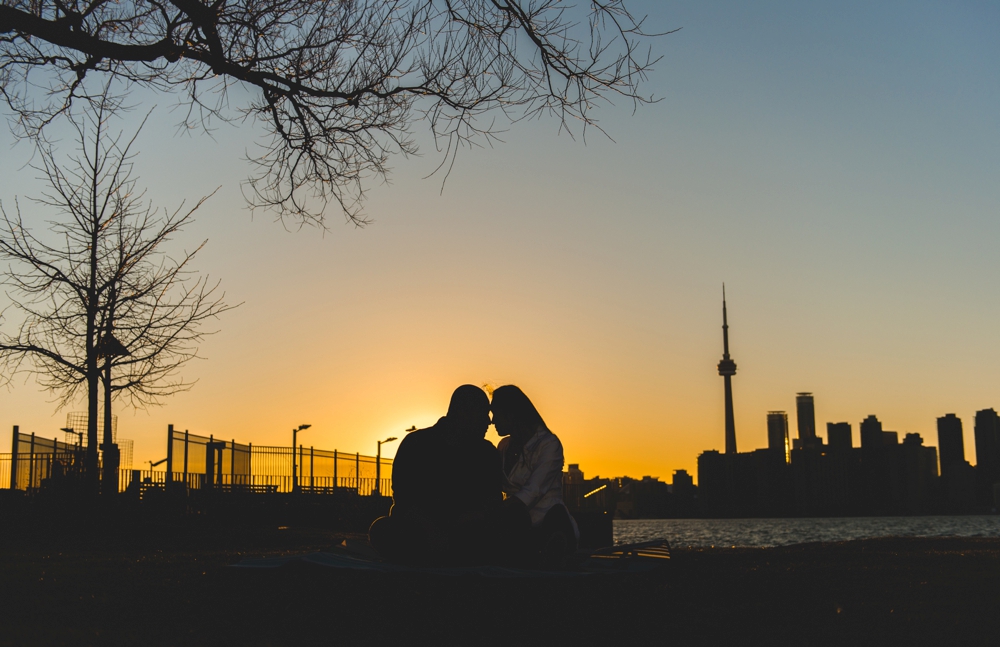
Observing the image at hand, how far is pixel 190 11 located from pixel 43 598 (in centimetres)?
605

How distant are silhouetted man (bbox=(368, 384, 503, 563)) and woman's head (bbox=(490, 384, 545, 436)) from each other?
454 millimetres

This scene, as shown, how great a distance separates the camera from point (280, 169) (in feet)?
37.5

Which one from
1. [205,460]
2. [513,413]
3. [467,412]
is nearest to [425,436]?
[467,412]

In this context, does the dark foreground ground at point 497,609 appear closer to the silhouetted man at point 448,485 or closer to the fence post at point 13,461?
the silhouetted man at point 448,485

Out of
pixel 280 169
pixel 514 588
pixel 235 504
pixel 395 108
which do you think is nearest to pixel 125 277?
pixel 235 504

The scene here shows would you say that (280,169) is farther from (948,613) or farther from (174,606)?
(948,613)

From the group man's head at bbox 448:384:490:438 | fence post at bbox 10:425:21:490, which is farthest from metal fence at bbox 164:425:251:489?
man's head at bbox 448:384:490:438

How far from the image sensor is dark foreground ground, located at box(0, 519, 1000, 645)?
4.41 meters

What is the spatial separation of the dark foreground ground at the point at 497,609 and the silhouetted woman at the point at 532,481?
2.34ft

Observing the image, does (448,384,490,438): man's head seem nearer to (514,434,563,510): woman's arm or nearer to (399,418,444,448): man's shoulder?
(399,418,444,448): man's shoulder

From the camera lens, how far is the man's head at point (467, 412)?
19.5 ft

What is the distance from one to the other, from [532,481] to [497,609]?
4.07ft

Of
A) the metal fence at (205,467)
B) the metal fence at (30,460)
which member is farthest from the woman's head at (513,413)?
the metal fence at (30,460)

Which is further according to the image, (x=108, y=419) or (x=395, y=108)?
(x=108, y=419)
